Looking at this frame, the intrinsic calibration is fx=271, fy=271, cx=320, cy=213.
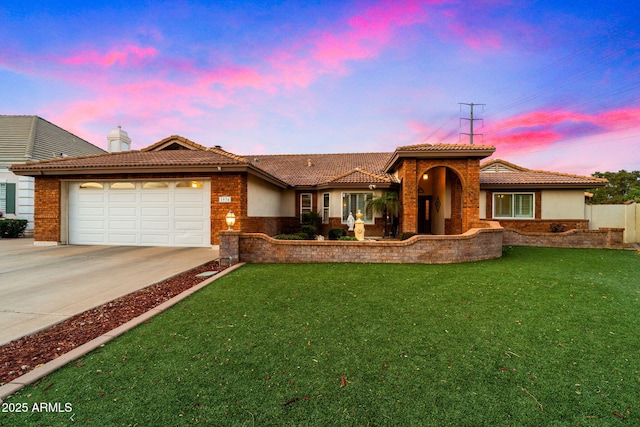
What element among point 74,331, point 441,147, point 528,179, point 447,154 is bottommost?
point 74,331

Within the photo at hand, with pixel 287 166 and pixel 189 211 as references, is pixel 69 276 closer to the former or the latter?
pixel 189 211

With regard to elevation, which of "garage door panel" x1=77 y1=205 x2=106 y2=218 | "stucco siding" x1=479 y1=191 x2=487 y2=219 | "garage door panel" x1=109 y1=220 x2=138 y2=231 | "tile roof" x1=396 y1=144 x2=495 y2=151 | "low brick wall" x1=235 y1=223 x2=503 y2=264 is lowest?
"low brick wall" x1=235 y1=223 x2=503 y2=264

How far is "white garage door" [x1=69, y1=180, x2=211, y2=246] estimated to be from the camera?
10828 millimetres

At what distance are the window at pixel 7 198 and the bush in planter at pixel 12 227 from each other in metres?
1.15

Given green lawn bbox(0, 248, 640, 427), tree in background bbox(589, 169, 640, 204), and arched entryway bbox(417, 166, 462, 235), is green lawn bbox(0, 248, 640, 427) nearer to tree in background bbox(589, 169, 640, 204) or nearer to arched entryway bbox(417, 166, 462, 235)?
arched entryway bbox(417, 166, 462, 235)

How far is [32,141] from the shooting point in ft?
53.5

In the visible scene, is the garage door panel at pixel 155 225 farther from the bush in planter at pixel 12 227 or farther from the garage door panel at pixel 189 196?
the bush in planter at pixel 12 227

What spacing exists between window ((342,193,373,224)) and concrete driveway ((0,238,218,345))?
746 centimetres

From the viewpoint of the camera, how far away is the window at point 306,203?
1669 cm

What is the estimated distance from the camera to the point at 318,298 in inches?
197

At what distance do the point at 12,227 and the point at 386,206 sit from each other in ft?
64.5

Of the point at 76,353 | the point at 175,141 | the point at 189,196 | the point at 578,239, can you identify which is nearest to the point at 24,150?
the point at 175,141

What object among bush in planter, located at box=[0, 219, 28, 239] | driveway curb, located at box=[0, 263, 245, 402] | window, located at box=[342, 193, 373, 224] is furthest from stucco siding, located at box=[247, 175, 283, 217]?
bush in planter, located at box=[0, 219, 28, 239]

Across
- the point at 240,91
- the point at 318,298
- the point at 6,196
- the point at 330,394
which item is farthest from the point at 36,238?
the point at 330,394
